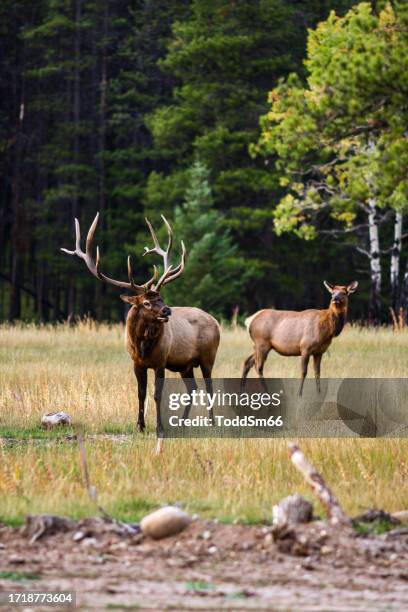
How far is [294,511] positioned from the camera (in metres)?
7.27

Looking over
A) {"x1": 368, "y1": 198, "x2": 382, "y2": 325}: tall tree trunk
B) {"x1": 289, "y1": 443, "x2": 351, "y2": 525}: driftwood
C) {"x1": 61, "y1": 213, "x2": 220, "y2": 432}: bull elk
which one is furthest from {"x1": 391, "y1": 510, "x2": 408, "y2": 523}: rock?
{"x1": 368, "y1": 198, "x2": 382, "y2": 325}: tall tree trunk

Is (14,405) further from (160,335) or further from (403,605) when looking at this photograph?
(403,605)

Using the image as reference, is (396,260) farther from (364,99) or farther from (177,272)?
(177,272)

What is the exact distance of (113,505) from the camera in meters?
7.94

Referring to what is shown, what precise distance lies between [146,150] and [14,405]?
29.8 metres

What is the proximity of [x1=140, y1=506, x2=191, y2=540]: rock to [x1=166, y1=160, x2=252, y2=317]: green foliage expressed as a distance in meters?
28.1

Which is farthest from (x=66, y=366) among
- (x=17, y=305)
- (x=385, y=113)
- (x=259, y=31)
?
(x=17, y=305)

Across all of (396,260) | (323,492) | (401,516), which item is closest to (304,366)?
(401,516)

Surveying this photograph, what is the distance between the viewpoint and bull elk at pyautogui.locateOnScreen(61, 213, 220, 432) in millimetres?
11828

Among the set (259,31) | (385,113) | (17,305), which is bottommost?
(17,305)

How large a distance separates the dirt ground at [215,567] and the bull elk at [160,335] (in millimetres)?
4498

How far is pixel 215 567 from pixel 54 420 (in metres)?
5.93

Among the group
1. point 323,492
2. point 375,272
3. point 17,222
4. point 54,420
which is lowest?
point 54,420

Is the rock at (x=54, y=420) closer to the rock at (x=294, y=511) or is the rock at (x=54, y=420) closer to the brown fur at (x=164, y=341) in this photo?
the brown fur at (x=164, y=341)
